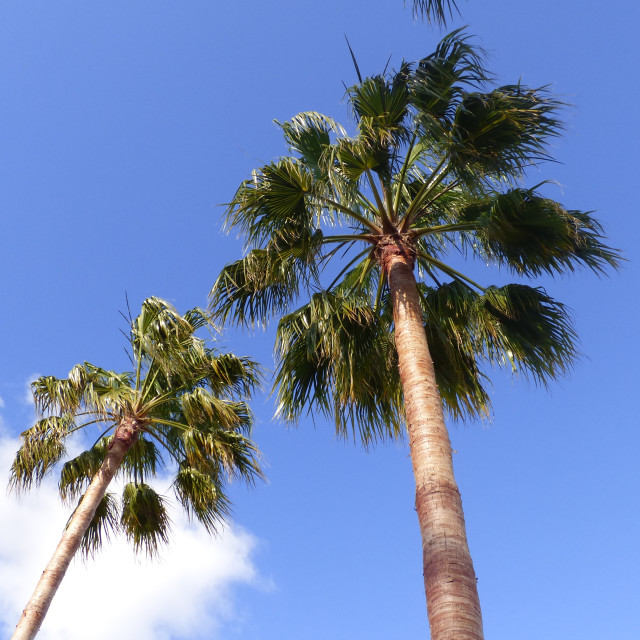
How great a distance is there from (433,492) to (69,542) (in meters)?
5.67

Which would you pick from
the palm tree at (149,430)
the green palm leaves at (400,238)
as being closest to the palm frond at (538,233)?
the green palm leaves at (400,238)

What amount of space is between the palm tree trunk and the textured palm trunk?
4.99 m

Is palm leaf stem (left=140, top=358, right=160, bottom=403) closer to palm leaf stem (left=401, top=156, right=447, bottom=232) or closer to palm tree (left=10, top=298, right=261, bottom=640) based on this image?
palm tree (left=10, top=298, right=261, bottom=640)

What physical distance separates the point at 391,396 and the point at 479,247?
2.46 meters

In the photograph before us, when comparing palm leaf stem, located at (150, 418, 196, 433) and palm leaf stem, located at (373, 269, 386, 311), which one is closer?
palm leaf stem, located at (373, 269, 386, 311)

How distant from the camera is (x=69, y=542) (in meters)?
8.55

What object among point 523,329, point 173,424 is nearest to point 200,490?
point 173,424

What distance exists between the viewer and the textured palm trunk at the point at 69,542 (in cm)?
786

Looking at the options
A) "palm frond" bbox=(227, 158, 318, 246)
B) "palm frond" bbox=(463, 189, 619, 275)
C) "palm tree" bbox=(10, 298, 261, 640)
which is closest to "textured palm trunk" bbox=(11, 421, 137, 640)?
"palm tree" bbox=(10, 298, 261, 640)

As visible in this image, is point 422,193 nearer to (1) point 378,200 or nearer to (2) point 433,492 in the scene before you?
(1) point 378,200

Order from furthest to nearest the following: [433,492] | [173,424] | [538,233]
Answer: [173,424] → [538,233] → [433,492]

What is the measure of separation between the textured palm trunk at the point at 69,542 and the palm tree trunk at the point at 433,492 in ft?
16.4

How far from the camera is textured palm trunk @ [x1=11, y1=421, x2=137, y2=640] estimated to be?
7.86 m

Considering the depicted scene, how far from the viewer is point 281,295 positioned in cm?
822
